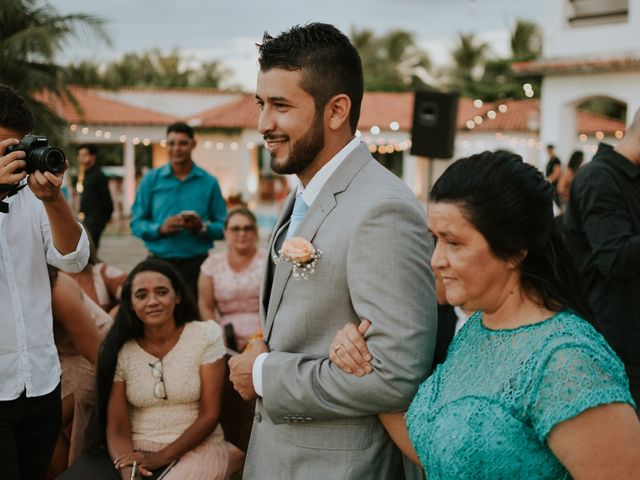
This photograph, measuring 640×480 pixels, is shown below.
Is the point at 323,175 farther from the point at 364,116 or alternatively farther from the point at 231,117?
the point at 364,116

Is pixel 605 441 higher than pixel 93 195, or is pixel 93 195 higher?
pixel 605 441

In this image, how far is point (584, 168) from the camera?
3.43 meters

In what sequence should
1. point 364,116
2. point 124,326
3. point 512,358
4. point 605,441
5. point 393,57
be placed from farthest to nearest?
point 393,57 → point 364,116 → point 124,326 → point 512,358 → point 605,441

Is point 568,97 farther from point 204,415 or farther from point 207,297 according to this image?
point 204,415

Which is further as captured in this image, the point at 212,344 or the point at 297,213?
the point at 212,344

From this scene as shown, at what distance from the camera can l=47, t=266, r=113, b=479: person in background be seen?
3820 millimetres

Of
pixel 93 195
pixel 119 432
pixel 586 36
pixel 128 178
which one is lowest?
pixel 128 178

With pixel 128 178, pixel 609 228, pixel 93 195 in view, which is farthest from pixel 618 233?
pixel 128 178

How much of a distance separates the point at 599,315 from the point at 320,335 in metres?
1.94

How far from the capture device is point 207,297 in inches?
230

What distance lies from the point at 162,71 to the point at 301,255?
157 ft

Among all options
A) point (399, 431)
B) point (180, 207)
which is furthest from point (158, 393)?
point (180, 207)

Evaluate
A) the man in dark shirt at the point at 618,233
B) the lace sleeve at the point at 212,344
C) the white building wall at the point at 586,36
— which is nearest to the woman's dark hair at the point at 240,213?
the lace sleeve at the point at 212,344

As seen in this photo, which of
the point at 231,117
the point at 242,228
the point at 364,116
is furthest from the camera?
the point at 364,116
